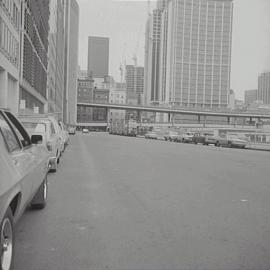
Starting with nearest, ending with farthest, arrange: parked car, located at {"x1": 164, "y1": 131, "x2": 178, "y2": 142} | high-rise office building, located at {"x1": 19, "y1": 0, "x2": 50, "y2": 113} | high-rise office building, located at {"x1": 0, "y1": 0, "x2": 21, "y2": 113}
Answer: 1. high-rise office building, located at {"x1": 0, "y1": 0, "x2": 21, "y2": 113}
2. high-rise office building, located at {"x1": 19, "y1": 0, "x2": 50, "y2": 113}
3. parked car, located at {"x1": 164, "y1": 131, "x2": 178, "y2": 142}

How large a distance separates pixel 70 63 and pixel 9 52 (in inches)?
5093

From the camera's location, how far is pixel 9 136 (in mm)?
5262

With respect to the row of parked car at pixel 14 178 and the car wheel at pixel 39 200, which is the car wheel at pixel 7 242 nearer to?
the row of parked car at pixel 14 178

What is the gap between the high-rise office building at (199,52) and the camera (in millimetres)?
175000

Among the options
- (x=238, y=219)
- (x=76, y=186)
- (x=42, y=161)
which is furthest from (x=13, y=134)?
(x=76, y=186)

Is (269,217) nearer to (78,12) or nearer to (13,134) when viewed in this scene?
(13,134)

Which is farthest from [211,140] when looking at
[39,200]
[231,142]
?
[39,200]

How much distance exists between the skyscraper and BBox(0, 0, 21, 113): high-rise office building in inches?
5236

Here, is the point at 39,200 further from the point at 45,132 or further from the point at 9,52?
the point at 9,52

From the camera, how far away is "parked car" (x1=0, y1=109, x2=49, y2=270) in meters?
3.98

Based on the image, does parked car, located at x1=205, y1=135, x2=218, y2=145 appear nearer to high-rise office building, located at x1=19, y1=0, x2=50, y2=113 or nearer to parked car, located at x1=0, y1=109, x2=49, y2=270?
high-rise office building, located at x1=19, y1=0, x2=50, y2=113

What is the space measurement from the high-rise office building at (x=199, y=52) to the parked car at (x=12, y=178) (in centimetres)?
16871

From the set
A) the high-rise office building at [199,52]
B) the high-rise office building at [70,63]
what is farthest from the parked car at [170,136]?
the high-rise office building at [199,52]

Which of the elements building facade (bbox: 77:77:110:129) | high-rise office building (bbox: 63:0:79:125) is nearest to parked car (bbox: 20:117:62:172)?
high-rise office building (bbox: 63:0:79:125)
